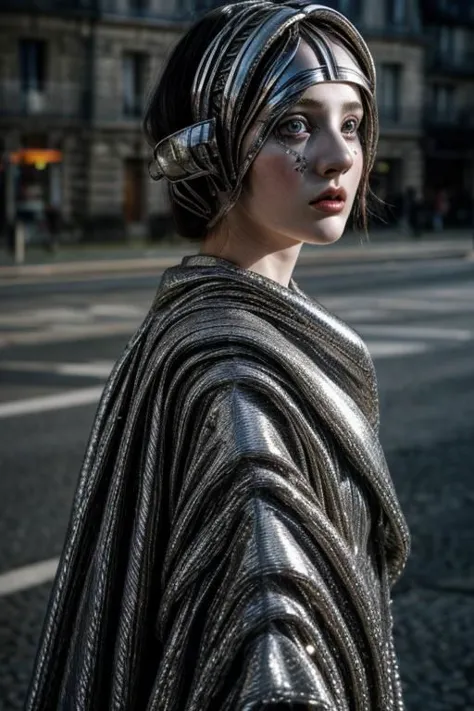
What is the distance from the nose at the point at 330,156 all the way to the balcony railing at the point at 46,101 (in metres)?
40.3

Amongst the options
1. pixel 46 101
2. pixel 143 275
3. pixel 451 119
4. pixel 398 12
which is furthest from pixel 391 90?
pixel 143 275

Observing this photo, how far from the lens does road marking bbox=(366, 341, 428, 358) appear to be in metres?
13.5

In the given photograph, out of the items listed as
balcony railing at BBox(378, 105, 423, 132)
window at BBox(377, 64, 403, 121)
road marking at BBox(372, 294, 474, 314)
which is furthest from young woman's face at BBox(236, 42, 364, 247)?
window at BBox(377, 64, 403, 121)

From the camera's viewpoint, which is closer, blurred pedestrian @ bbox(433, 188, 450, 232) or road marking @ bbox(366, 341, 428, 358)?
road marking @ bbox(366, 341, 428, 358)

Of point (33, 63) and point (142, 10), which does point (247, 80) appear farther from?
point (142, 10)

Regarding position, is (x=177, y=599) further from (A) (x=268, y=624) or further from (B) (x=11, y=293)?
(B) (x=11, y=293)

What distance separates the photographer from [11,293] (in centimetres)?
2197

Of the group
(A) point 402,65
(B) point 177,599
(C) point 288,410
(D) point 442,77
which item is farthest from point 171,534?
(D) point 442,77

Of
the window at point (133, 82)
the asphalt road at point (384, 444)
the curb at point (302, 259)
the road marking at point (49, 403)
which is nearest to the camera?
the asphalt road at point (384, 444)

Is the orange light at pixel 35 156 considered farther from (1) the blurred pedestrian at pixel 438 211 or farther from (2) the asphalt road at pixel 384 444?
(2) the asphalt road at pixel 384 444

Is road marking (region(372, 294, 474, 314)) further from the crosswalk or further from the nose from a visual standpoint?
the nose

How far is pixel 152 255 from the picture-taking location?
110 ft

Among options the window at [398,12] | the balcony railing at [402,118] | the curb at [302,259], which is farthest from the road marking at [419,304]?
the window at [398,12]

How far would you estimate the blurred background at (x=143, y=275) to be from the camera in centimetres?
595
